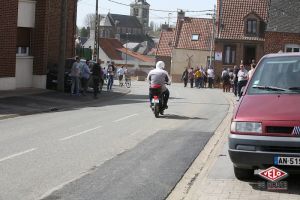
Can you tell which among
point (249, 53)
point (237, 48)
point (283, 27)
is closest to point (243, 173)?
point (283, 27)

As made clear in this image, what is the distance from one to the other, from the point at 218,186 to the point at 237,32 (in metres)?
57.7

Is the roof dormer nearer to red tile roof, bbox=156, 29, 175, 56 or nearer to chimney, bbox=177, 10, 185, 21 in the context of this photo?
chimney, bbox=177, 10, 185, 21

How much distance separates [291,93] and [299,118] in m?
0.93

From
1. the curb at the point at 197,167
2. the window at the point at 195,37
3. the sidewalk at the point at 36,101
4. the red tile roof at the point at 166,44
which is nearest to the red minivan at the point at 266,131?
the curb at the point at 197,167

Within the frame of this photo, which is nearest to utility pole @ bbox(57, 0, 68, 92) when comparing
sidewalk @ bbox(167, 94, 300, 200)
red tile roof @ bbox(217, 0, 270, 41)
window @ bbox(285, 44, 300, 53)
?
sidewalk @ bbox(167, 94, 300, 200)

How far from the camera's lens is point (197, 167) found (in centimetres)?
978

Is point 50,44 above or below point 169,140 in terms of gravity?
above

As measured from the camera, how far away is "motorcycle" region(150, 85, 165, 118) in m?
17.9

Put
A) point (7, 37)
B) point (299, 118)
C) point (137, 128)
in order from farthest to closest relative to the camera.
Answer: point (7, 37) → point (137, 128) → point (299, 118)

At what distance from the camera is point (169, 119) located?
17.6 metres

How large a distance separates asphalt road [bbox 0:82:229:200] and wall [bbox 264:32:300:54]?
4202cm

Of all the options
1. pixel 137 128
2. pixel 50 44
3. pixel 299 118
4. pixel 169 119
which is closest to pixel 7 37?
pixel 50 44

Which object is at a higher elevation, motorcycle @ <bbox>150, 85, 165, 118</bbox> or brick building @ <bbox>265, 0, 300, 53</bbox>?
brick building @ <bbox>265, 0, 300, 53</bbox>

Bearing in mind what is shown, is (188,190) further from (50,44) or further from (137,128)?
(50,44)
